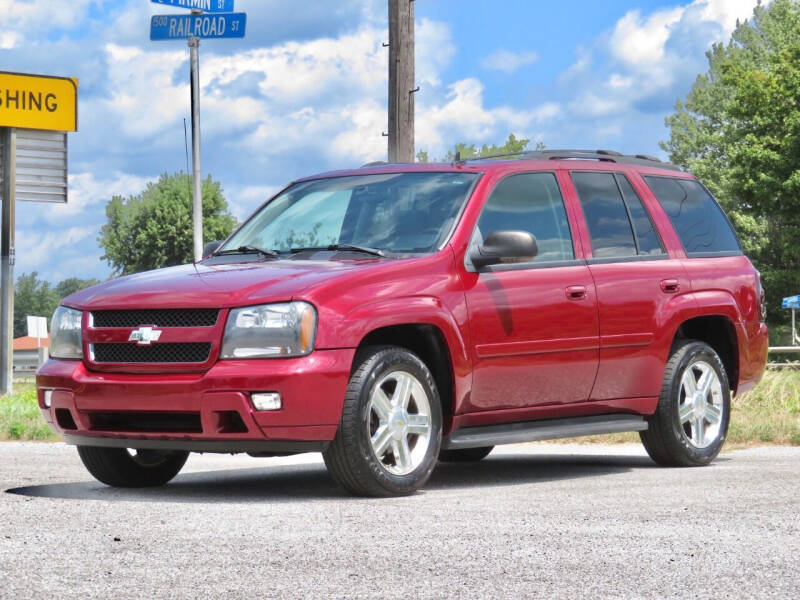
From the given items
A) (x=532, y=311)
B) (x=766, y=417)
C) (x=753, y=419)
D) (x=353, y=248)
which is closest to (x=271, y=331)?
(x=353, y=248)

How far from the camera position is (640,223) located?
9.75 metres

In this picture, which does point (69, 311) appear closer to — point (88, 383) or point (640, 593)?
point (88, 383)

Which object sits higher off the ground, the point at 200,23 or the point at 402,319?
the point at 200,23

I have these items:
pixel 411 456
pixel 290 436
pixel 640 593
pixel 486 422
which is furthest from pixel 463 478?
pixel 640 593

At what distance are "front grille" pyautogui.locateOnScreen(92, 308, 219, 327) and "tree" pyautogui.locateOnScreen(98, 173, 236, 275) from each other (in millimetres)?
81654

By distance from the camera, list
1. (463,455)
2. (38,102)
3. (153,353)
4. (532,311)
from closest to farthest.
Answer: (153,353), (532,311), (463,455), (38,102)

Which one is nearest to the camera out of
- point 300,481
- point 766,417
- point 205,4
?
point 300,481

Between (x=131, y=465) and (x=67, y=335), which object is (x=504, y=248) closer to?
(x=67, y=335)

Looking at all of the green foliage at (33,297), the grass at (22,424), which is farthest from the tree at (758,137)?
the green foliage at (33,297)

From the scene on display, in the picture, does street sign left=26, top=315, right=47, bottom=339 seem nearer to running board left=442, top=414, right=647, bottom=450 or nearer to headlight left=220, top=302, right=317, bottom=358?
running board left=442, top=414, right=647, bottom=450

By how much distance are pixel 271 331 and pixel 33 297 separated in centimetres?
17119

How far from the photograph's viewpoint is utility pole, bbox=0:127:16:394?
77.3ft

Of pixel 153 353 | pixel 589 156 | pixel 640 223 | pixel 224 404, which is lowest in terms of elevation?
pixel 224 404

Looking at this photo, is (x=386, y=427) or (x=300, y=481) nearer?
(x=386, y=427)
